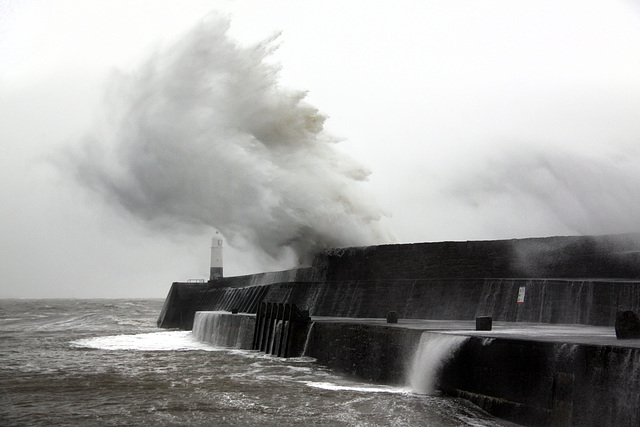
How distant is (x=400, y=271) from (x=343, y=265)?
2940mm

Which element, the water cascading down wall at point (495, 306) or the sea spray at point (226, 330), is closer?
the water cascading down wall at point (495, 306)

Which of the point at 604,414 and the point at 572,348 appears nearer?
the point at 604,414

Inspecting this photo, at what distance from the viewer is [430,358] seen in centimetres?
1123

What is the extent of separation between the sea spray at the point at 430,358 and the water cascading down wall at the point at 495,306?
0.53 feet

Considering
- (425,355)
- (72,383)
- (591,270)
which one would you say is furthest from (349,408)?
(591,270)

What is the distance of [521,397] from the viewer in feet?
29.7

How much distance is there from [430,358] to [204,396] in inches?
142

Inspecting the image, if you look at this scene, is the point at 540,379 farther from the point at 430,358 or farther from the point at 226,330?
the point at 226,330

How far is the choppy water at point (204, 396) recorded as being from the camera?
9.74 meters

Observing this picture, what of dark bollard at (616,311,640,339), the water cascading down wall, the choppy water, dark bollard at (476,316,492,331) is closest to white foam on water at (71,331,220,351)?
the water cascading down wall

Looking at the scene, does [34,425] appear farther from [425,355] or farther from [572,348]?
[572,348]

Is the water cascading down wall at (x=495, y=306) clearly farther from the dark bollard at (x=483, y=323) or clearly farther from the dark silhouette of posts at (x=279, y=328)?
the dark bollard at (x=483, y=323)

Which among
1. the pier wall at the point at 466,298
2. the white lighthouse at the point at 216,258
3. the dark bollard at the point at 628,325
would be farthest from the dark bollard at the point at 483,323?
the white lighthouse at the point at 216,258

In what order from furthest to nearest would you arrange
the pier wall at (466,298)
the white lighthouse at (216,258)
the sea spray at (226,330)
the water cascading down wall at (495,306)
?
the white lighthouse at (216,258) < the sea spray at (226,330) < the pier wall at (466,298) < the water cascading down wall at (495,306)
